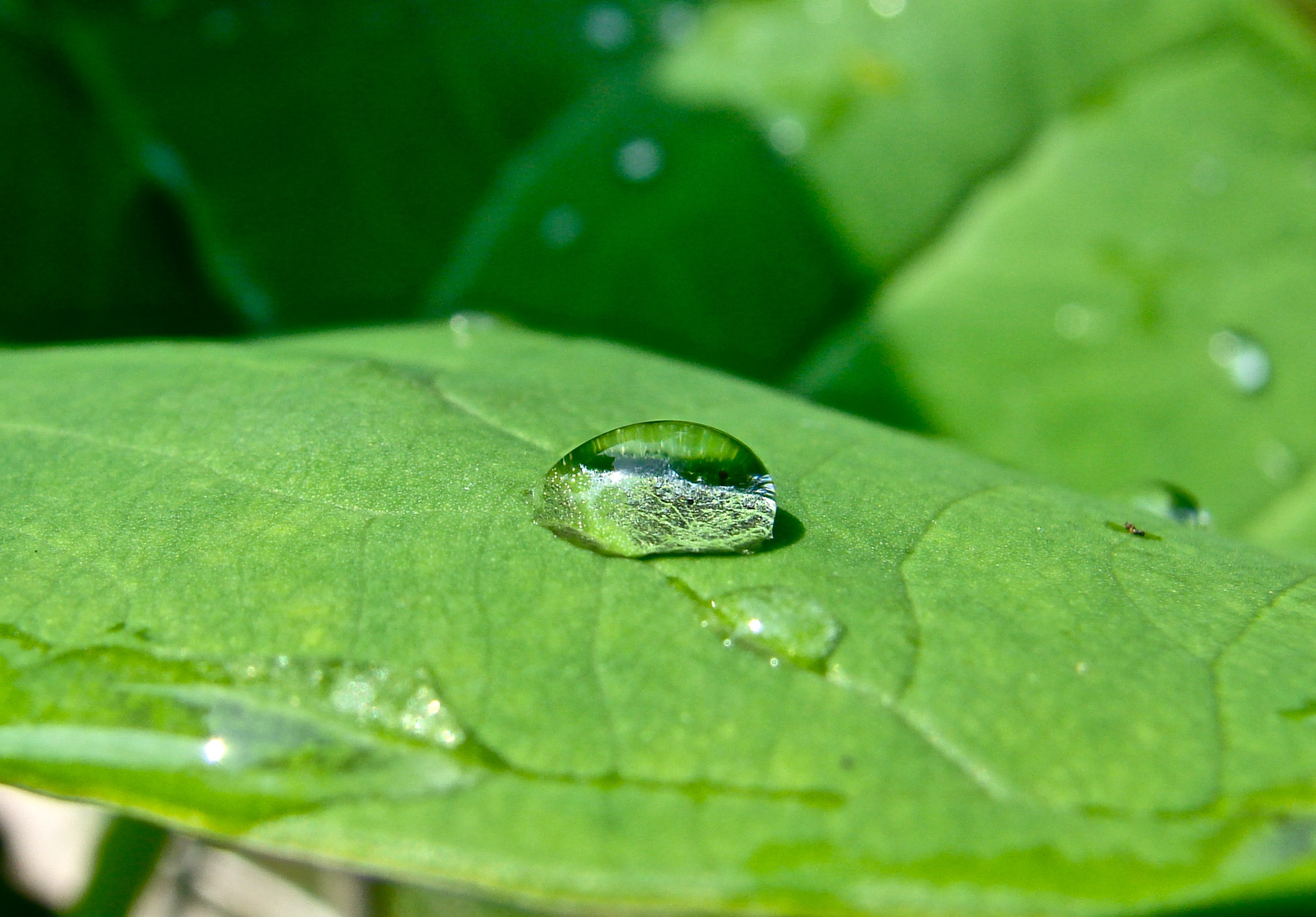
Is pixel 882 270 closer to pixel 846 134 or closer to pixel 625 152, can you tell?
pixel 846 134

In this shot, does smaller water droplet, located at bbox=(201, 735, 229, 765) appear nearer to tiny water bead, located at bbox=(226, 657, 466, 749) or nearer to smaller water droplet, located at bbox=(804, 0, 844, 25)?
tiny water bead, located at bbox=(226, 657, 466, 749)

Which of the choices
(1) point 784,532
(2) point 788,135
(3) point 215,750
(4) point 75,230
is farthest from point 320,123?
(3) point 215,750

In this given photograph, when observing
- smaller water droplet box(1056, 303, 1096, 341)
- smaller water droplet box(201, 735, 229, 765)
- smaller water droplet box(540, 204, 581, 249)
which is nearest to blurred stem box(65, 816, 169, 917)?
smaller water droplet box(540, 204, 581, 249)

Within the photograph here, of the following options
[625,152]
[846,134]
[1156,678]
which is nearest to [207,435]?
[1156,678]

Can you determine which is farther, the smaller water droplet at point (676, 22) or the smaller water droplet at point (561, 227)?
the smaller water droplet at point (676, 22)

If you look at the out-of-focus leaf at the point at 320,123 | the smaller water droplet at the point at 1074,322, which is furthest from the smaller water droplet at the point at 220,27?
the smaller water droplet at the point at 1074,322

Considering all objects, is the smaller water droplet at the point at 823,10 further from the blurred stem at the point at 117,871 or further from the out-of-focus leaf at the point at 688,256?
the blurred stem at the point at 117,871
